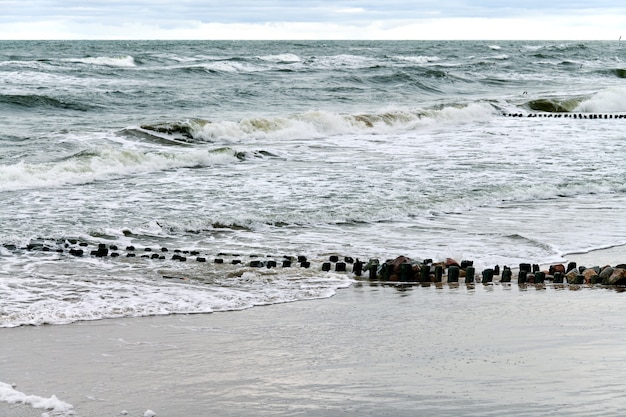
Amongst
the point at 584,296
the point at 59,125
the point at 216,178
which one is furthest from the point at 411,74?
the point at 584,296

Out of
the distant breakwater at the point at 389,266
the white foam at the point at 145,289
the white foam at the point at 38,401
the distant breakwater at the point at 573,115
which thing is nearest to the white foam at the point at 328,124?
the distant breakwater at the point at 573,115

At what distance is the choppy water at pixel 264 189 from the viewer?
8539mm

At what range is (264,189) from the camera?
14.0 meters

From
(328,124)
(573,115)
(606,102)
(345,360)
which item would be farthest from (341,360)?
(606,102)

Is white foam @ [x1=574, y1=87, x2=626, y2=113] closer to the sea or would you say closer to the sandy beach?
the sea

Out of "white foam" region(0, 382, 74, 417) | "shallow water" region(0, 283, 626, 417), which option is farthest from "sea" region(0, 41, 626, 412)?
"shallow water" region(0, 283, 626, 417)

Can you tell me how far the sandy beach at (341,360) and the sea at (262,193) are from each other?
1.55ft

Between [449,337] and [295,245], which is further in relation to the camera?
[295,245]

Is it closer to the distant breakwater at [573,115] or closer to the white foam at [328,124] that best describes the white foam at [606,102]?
the distant breakwater at [573,115]

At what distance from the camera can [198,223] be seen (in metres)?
11.2

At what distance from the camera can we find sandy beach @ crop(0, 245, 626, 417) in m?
5.18

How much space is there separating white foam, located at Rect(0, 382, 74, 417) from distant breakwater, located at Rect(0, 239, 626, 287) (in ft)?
12.6

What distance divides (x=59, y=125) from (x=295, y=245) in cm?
1423

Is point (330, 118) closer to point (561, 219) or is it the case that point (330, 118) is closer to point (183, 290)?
point (561, 219)
